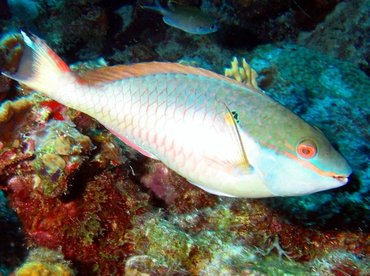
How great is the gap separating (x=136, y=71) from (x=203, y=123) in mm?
550

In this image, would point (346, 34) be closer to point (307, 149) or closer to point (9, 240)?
point (307, 149)

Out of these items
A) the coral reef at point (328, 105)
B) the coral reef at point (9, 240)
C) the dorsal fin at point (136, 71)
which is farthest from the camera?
Result: the coral reef at point (328, 105)

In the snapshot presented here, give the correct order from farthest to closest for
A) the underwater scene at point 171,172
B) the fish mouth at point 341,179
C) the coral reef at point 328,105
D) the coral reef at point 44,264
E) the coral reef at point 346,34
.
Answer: the coral reef at point 346,34 → the coral reef at point 328,105 → the coral reef at point 44,264 → the underwater scene at point 171,172 → the fish mouth at point 341,179

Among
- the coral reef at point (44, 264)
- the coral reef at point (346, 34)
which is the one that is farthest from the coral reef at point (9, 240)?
the coral reef at point (346, 34)

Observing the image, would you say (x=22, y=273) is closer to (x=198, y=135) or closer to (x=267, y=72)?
(x=198, y=135)

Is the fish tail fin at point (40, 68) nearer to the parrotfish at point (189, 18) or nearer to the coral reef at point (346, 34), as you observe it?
the parrotfish at point (189, 18)

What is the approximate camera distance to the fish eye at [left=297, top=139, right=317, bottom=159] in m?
1.87

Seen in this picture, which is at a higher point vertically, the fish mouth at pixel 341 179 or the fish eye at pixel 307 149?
the fish eye at pixel 307 149

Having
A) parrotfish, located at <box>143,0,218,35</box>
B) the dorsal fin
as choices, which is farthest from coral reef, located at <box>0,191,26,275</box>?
parrotfish, located at <box>143,0,218,35</box>

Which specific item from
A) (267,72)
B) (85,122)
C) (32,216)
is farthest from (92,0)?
(32,216)

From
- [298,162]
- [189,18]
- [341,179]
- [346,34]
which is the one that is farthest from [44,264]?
[346,34]

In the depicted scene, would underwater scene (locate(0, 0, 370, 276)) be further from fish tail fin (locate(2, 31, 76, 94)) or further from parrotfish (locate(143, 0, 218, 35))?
parrotfish (locate(143, 0, 218, 35))

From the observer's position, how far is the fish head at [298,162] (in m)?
1.86

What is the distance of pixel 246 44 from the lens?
938 centimetres
